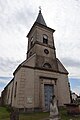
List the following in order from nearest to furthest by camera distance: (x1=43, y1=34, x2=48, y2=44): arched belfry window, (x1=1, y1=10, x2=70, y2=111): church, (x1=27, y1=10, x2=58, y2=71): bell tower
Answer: (x1=1, y1=10, x2=70, y2=111): church < (x1=27, y1=10, x2=58, y2=71): bell tower < (x1=43, y1=34, x2=48, y2=44): arched belfry window

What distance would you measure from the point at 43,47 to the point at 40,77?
18.7ft

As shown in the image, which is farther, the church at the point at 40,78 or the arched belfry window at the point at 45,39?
the arched belfry window at the point at 45,39

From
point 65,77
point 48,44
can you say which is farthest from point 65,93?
point 48,44

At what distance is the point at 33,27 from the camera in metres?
25.2

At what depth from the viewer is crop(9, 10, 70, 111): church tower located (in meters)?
18.0

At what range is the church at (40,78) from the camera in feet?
58.8

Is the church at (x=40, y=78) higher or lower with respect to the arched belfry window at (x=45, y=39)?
lower

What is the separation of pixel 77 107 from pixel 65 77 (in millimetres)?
8804

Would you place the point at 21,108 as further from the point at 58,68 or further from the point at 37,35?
the point at 37,35

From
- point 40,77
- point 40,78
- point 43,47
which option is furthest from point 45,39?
point 40,78

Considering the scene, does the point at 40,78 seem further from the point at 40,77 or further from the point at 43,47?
the point at 43,47

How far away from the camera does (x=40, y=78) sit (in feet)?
64.5

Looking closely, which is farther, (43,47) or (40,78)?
(43,47)

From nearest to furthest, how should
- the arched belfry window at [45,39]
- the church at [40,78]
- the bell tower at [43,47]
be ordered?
the church at [40,78] → the bell tower at [43,47] → the arched belfry window at [45,39]
